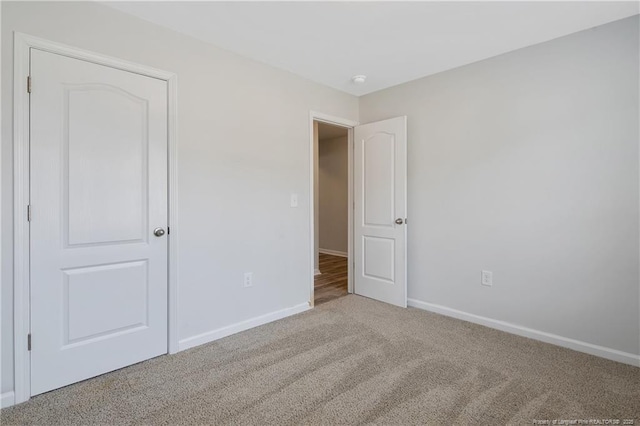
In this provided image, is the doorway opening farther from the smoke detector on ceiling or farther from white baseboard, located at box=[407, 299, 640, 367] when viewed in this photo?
white baseboard, located at box=[407, 299, 640, 367]

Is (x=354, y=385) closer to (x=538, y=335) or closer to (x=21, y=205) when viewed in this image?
(x=538, y=335)

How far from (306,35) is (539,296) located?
9.11ft

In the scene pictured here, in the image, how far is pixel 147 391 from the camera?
190 cm

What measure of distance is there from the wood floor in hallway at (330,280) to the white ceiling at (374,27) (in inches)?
98.7

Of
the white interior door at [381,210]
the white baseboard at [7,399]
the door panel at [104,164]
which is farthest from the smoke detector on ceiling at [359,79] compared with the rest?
the white baseboard at [7,399]

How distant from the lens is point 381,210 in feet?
11.7

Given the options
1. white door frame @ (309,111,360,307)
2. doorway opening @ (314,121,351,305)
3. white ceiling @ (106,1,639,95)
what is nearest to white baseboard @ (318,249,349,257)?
doorway opening @ (314,121,351,305)

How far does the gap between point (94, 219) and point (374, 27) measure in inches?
90.8

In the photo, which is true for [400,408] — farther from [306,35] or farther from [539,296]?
[306,35]

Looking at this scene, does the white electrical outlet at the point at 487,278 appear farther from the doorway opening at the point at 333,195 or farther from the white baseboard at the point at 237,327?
the doorway opening at the point at 333,195

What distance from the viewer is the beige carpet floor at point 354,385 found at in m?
1.68

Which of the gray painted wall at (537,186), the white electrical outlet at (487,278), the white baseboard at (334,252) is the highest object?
the gray painted wall at (537,186)

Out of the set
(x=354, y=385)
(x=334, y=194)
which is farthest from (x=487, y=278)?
(x=334, y=194)

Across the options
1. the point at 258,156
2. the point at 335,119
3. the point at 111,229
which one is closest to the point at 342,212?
the point at 335,119
